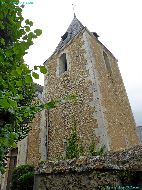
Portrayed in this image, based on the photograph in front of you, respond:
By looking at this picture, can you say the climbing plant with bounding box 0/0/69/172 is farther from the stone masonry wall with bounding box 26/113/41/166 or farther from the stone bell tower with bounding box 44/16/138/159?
the stone masonry wall with bounding box 26/113/41/166

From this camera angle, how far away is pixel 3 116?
3.24 m

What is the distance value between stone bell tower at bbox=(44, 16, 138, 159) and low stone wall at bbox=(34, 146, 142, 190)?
5.99 meters

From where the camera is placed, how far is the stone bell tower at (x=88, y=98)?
1038cm

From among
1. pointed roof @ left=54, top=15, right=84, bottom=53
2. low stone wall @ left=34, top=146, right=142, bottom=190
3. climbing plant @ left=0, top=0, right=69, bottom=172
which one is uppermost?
pointed roof @ left=54, top=15, right=84, bottom=53

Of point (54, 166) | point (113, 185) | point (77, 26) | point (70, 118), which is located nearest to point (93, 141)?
point (70, 118)

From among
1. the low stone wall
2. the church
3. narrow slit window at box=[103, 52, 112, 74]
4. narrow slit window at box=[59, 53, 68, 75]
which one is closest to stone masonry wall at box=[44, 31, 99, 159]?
the church

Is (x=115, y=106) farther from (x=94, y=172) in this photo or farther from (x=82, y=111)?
(x=94, y=172)

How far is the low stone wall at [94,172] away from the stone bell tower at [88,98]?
19.6 ft

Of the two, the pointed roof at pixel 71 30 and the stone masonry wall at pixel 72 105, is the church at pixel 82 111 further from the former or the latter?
the pointed roof at pixel 71 30

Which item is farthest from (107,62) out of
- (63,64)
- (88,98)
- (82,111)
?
(82,111)

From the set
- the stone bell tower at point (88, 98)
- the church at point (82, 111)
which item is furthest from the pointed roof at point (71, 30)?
the church at point (82, 111)

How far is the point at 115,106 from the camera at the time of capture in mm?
12000

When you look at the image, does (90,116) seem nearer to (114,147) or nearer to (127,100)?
(114,147)

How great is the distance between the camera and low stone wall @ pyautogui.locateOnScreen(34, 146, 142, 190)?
3.02 m
